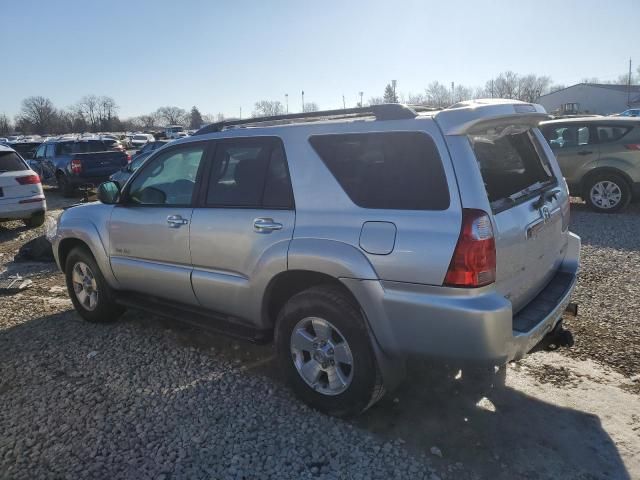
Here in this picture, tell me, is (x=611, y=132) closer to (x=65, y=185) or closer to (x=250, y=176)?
(x=250, y=176)

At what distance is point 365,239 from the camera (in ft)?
9.10

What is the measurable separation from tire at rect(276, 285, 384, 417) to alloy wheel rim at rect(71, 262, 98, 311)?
8.19 ft

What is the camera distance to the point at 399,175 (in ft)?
9.13

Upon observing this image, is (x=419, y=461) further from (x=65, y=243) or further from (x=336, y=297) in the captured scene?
(x=65, y=243)

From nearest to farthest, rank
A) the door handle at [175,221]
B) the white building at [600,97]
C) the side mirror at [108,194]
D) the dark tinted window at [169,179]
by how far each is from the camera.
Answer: the door handle at [175,221] → the dark tinted window at [169,179] → the side mirror at [108,194] → the white building at [600,97]

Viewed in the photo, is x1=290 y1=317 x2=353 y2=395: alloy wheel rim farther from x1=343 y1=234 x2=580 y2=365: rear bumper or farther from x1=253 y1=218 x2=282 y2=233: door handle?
x1=253 y1=218 x2=282 y2=233: door handle

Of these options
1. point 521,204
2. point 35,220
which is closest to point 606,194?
point 521,204

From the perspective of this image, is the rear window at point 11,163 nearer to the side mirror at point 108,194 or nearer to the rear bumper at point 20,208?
the rear bumper at point 20,208

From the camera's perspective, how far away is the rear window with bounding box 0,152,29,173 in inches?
A: 377

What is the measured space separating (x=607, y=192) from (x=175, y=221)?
8.34 m

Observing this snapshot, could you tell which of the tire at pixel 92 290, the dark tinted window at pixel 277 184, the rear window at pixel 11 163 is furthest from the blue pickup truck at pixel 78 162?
the dark tinted window at pixel 277 184

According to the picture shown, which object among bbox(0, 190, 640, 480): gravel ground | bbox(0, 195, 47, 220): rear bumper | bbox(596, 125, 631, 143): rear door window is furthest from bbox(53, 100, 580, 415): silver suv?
bbox(0, 195, 47, 220): rear bumper

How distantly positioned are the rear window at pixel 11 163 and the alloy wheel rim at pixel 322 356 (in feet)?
29.2

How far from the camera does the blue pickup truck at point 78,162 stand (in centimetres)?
1479
